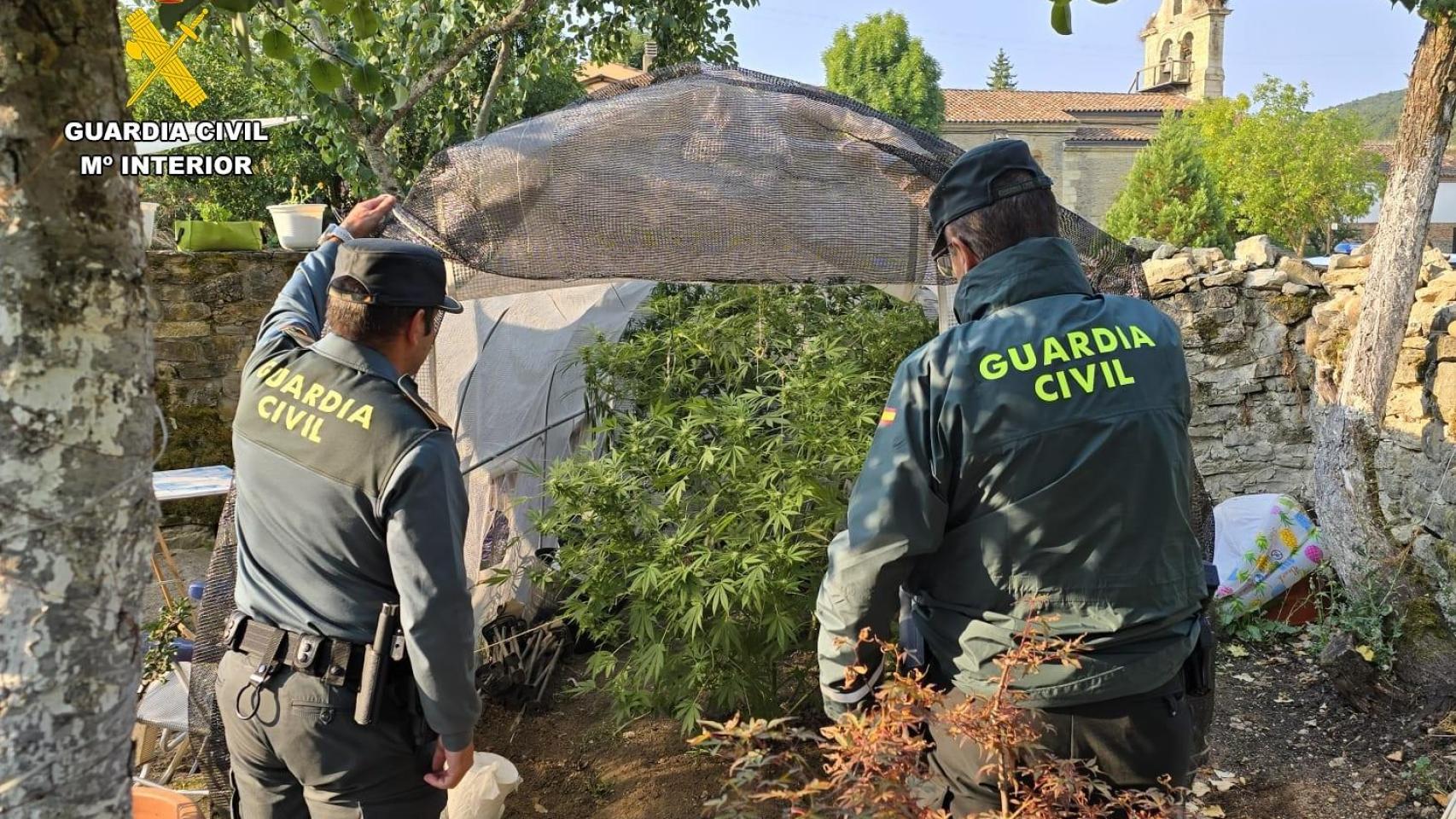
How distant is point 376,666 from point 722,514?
56.2 inches

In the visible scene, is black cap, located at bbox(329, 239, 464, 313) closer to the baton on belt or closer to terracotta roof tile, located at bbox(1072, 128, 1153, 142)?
the baton on belt

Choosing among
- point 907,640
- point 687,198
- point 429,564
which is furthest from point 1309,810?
point 429,564

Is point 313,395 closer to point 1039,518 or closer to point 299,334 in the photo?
point 299,334

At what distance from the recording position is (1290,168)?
29188 mm

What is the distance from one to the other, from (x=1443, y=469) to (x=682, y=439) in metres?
4.32

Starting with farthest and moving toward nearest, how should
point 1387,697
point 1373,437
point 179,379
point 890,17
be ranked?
1. point 890,17
2. point 179,379
3. point 1373,437
4. point 1387,697

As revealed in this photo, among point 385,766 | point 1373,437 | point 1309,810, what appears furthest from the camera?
point 1373,437

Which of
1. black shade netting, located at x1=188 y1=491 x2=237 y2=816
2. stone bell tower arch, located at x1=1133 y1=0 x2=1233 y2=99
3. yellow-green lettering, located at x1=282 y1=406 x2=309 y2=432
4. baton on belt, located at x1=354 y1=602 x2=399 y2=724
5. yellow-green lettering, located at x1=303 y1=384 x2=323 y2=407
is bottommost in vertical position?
black shade netting, located at x1=188 y1=491 x2=237 y2=816

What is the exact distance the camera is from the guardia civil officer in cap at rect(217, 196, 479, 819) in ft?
7.51

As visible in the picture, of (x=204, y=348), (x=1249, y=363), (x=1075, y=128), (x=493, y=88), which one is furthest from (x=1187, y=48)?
(x=204, y=348)

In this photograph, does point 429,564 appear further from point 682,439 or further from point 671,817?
point 671,817

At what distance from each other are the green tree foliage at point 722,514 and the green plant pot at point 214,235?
445 centimetres

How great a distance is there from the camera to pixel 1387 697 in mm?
→ 4766

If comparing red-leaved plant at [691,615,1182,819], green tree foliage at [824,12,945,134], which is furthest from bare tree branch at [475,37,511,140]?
green tree foliage at [824,12,945,134]
